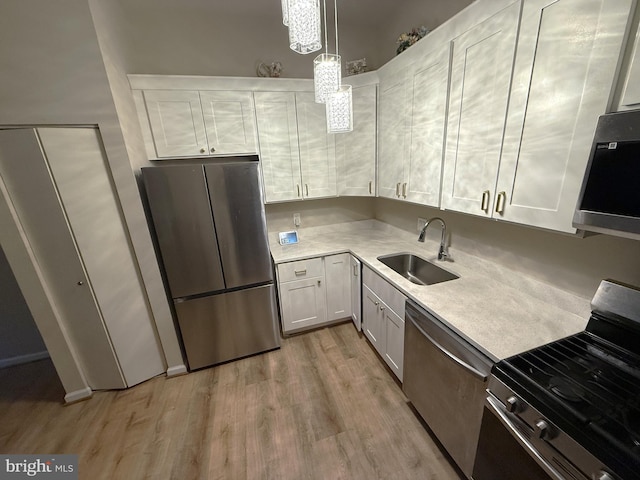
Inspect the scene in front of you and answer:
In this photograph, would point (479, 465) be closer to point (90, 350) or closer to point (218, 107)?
point (90, 350)

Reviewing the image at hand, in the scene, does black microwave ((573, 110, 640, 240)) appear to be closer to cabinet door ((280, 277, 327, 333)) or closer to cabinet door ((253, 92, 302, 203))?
cabinet door ((280, 277, 327, 333))

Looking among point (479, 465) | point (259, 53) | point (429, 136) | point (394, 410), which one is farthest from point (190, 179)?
point (479, 465)

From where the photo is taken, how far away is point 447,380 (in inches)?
48.8

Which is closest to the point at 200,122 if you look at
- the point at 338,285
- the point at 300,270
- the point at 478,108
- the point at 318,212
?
the point at 318,212

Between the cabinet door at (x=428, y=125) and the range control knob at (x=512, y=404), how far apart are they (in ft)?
3.69

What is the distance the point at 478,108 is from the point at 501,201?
20.0 inches

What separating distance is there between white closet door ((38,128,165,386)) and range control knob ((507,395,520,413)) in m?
2.28

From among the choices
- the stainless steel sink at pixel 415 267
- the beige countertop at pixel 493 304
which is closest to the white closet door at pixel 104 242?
the beige countertop at pixel 493 304

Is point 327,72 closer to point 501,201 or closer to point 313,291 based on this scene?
point 501,201

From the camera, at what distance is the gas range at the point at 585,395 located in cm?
67

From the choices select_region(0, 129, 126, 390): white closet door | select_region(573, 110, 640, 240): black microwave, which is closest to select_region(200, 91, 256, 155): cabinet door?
select_region(0, 129, 126, 390): white closet door

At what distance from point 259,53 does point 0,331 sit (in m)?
3.48

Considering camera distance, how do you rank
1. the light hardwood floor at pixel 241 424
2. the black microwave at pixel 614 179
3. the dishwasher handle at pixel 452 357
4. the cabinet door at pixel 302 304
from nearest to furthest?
the black microwave at pixel 614 179, the dishwasher handle at pixel 452 357, the light hardwood floor at pixel 241 424, the cabinet door at pixel 302 304

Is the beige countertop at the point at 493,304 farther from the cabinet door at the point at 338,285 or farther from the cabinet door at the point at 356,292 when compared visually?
the cabinet door at the point at 338,285
